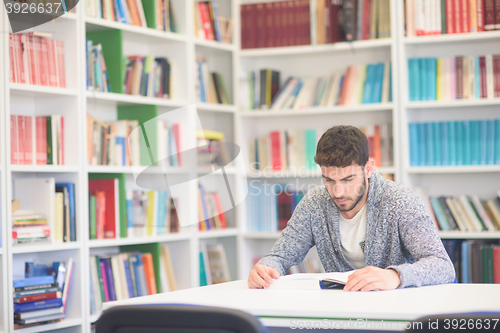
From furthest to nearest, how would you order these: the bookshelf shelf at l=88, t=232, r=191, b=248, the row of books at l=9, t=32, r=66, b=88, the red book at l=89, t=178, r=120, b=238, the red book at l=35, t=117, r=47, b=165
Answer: the red book at l=89, t=178, r=120, b=238, the bookshelf shelf at l=88, t=232, r=191, b=248, the red book at l=35, t=117, r=47, b=165, the row of books at l=9, t=32, r=66, b=88

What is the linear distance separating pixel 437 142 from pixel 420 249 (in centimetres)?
168

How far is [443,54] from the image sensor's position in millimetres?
3465

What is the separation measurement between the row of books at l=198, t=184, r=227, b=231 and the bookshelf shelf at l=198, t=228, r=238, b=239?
0.04 m

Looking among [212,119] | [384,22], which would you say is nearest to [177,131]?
[212,119]

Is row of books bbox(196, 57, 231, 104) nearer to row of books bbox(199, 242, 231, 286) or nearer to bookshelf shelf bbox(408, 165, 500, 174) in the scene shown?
row of books bbox(199, 242, 231, 286)

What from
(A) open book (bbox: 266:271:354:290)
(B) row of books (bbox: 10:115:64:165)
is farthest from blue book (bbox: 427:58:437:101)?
(B) row of books (bbox: 10:115:64:165)

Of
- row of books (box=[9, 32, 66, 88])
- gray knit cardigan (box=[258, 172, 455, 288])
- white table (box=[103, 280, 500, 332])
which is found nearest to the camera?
white table (box=[103, 280, 500, 332])

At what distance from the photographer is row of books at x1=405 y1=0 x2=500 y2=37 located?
10.4ft

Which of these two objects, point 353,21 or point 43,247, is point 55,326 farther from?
point 353,21

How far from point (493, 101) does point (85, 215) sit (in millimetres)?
2256

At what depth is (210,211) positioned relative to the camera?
11.5 feet

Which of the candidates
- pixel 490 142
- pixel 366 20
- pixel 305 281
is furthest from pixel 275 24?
Result: pixel 305 281

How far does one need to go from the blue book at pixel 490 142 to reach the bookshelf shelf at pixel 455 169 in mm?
49

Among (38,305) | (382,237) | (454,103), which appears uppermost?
(454,103)
